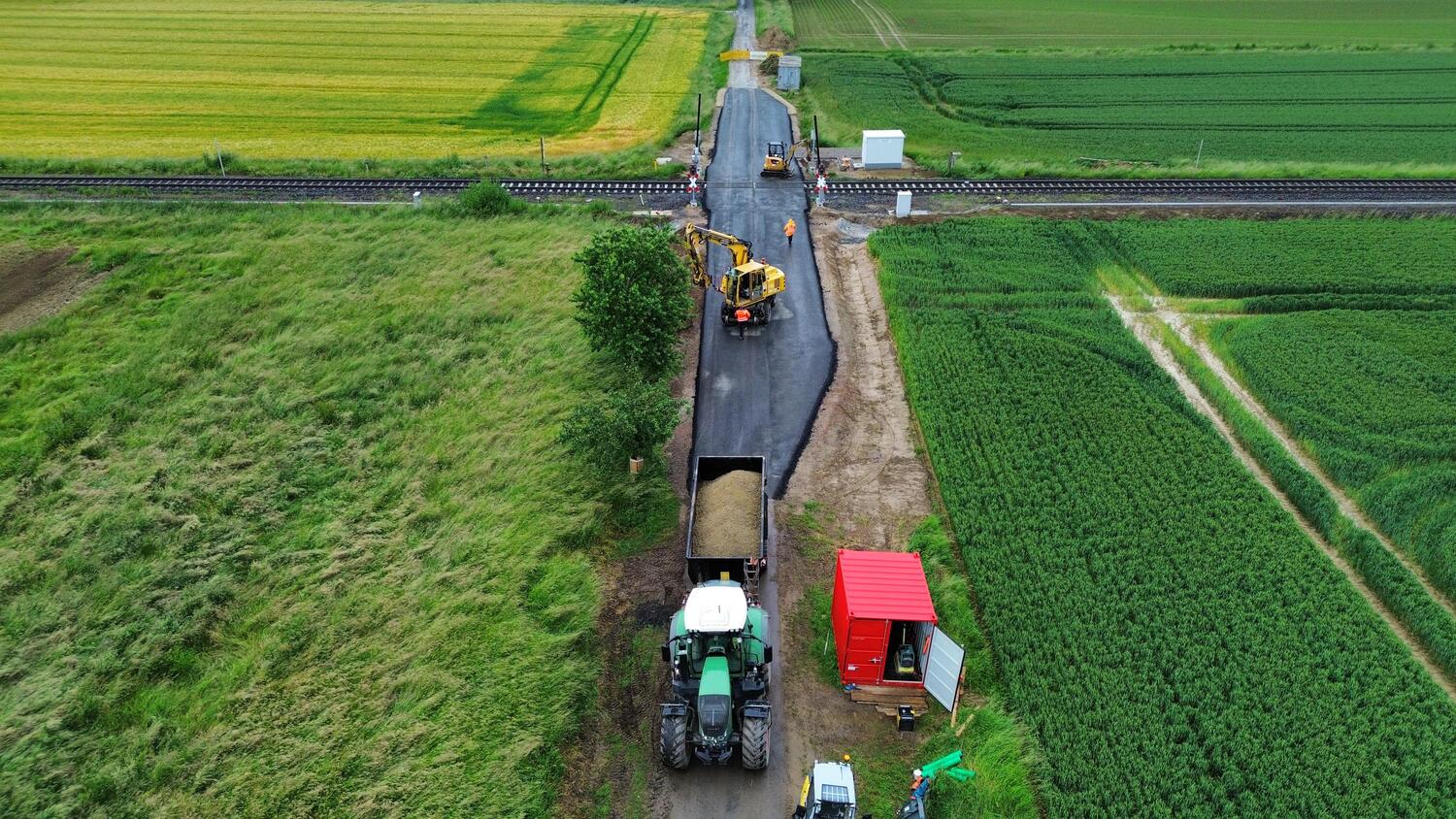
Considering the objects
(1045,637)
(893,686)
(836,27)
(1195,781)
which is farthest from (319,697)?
(836,27)

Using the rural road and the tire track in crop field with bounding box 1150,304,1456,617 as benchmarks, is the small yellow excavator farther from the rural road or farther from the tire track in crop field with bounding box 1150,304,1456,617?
the tire track in crop field with bounding box 1150,304,1456,617

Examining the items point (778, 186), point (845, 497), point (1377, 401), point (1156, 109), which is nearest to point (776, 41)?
point (1156, 109)

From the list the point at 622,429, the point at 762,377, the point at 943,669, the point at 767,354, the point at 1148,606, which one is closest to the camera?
the point at 943,669

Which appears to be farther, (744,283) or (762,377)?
(744,283)

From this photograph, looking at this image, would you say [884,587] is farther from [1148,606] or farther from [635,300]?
[635,300]

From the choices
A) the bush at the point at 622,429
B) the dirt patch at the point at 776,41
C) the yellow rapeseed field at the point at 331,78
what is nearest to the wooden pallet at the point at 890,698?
the bush at the point at 622,429

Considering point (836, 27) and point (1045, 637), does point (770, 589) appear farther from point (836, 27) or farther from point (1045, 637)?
point (836, 27)

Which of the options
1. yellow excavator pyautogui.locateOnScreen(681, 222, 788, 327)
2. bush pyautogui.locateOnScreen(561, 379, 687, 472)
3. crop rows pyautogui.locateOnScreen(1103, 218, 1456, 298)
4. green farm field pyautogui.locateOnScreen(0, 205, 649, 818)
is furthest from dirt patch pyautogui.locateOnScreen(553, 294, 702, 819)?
crop rows pyautogui.locateOnScreen(1103, 218, 1456, 298)
